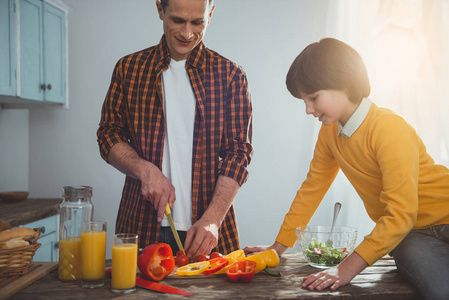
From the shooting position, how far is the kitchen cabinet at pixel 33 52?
9.61 ft

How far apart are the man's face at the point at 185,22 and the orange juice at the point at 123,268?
86cm

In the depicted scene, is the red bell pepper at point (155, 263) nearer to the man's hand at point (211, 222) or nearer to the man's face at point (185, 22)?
the man's hand at point (211, 222)

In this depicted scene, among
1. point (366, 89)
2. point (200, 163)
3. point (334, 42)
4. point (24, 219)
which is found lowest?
point (24, 219)

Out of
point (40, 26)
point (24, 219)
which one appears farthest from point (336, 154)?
point (40, 26)

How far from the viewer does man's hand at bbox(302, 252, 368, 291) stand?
3.87ft

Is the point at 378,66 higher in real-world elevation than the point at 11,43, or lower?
lower

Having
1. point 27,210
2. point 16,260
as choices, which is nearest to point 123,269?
point 16,260

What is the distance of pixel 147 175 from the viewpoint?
1559mm

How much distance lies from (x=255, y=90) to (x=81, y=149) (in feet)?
5.23

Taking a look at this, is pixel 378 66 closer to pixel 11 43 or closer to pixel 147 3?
pixel 147 3

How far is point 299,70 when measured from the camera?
1463 mm

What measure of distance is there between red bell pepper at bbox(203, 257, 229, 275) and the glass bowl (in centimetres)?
28

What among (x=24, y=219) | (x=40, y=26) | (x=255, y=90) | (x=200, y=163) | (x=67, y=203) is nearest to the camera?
(x=67, y=203)

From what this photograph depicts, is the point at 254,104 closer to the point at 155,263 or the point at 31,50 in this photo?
the point at 31,50
